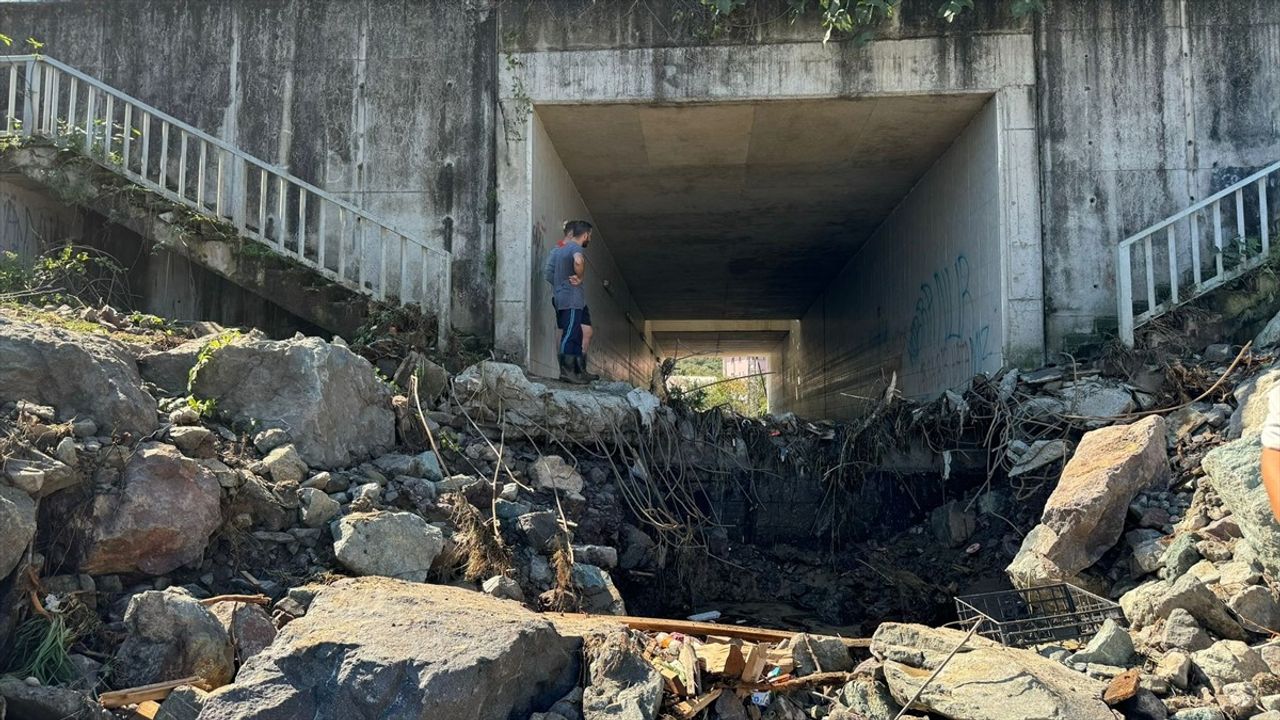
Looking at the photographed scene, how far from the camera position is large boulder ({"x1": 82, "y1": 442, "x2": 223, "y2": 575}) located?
165 inches

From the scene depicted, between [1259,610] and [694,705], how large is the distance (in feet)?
9.07

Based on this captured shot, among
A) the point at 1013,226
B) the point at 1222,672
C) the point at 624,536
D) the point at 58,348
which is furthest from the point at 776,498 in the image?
the point at 58,348

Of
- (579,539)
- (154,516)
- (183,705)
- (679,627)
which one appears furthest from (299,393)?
(679,627)

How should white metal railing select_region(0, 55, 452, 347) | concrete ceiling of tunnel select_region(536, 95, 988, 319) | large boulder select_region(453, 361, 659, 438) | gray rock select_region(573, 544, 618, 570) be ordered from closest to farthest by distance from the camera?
gray rock select_region(573, 544, 618, 570) < large boulder select_region(453, 361, 659, 438) < white metal railing select_region(0, 55, 452, 347) < concrete ceiling of tunnel select_region(536, 95, 988, 319)

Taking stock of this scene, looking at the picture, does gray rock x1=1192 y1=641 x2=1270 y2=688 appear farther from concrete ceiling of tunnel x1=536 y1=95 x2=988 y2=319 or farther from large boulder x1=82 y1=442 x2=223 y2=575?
concrete ceiling of tunnel x1=536 y1=95 x2=988 y2=319

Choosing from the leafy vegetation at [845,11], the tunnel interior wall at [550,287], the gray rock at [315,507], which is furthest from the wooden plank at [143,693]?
the leafy vegetation at [845,11]

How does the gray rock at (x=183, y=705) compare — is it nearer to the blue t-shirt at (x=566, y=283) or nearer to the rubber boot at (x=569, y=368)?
the rubber boot at (x=569, y=368)

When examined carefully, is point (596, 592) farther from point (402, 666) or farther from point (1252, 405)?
point (1252, 405)

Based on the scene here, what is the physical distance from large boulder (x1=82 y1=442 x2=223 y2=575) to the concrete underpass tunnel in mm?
3907

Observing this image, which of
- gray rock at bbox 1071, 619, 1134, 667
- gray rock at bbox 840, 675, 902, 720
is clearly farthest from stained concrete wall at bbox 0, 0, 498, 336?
gray rock at bbox 1071, 619, 1134, 667

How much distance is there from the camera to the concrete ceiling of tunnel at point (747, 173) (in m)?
8.67

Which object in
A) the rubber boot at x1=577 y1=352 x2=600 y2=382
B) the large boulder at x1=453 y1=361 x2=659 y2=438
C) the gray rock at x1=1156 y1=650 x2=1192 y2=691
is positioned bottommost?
the gray rock at x1=1156 y1=650 x2=1192 y2=691

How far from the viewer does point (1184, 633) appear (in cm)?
440

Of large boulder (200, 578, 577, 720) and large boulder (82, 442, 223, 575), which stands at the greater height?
large boulder (82, 442, 223, 575)
